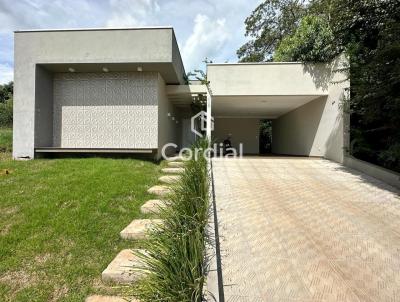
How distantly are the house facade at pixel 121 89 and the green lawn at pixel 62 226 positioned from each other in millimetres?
2525

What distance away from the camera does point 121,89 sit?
10.3 metres

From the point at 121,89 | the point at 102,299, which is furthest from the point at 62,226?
the point at 121,89

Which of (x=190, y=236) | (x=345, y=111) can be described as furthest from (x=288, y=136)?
(x=190, y=236)

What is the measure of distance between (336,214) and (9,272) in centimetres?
488

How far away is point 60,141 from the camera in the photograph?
10453 millimetres

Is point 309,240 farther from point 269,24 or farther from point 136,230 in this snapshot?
point 269,24

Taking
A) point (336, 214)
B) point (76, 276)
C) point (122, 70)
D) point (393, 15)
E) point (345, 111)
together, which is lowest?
point (76, 276)

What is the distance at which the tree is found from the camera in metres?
22.7

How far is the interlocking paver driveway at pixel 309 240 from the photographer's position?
2986 mm

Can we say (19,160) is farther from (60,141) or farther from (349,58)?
(349,58)

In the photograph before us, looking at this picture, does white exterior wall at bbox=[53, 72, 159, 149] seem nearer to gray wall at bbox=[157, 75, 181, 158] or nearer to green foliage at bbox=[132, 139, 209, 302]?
gray wall at bbox=[157, 75, 181, 158]

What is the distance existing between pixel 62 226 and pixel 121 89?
6633 mm

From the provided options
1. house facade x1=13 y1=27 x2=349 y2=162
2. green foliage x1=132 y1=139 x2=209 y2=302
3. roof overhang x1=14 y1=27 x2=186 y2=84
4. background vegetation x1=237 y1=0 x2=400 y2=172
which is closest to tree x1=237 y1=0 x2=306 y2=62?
background vegetation x1=237 y1=0 x2=400 y2=172

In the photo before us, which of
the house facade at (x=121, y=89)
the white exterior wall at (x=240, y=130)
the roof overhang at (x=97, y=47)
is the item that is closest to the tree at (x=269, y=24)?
the white exterior wall at (x=240, y=130)
